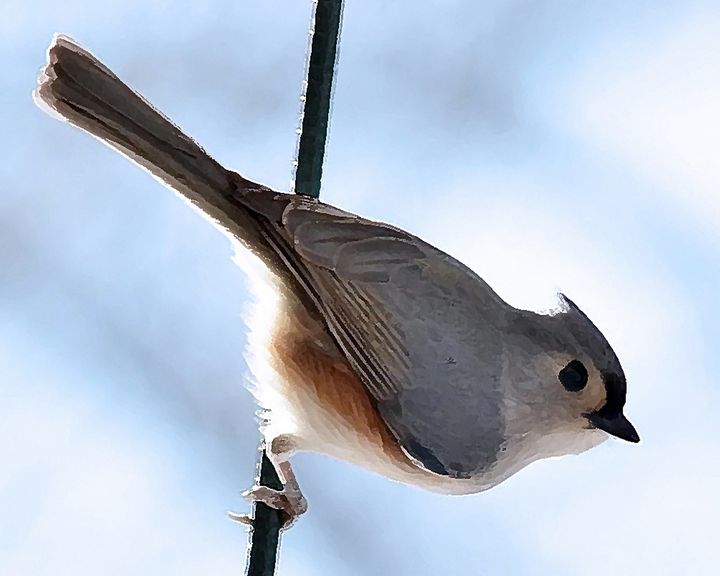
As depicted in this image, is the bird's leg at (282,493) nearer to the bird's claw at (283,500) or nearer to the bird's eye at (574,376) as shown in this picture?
the bird's claw at (283,500)

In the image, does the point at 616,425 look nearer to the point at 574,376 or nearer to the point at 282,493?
the point at 574,376

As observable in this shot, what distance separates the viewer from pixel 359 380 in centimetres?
67

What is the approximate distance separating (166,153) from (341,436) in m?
0.19

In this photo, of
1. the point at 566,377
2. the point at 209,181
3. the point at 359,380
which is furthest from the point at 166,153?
the point at 566,377

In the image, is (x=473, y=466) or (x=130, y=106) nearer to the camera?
(x=130, y=106)

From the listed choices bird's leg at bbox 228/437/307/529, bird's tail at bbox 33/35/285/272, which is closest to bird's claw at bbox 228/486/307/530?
bird's leg at bbox 228/437/307/529

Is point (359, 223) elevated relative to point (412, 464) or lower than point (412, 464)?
elevated

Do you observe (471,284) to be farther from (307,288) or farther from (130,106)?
(130,106)

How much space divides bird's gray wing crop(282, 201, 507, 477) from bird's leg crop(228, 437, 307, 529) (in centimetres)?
7

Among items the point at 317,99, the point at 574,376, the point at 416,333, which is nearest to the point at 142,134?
the point at 317,99

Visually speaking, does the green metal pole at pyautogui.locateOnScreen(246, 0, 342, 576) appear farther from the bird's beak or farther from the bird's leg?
the bird's beak

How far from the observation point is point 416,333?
0.69 m

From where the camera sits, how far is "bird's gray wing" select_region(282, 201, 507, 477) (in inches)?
25.6

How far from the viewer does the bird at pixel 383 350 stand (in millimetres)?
617
